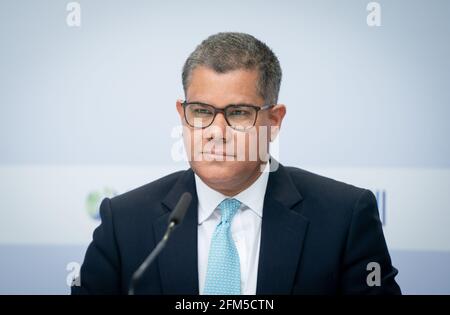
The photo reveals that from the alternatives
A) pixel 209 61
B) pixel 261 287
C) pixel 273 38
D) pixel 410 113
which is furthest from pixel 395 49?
pixel 261 287

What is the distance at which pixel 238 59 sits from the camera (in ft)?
6.32

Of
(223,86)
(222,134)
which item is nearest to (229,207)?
(222,134)

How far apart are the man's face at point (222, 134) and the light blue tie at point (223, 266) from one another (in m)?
0.19

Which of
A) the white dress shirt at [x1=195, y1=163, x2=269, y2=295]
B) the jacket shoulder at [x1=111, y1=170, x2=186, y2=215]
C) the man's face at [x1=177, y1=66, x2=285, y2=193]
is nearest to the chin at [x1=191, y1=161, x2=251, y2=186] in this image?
the man's face at [x1=177, y1=66, x2=285, y2=193]

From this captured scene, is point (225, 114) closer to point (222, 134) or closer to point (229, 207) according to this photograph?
point (222, 134)

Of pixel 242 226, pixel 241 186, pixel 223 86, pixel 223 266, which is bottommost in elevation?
pixel 223 266

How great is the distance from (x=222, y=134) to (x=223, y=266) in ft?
1.40

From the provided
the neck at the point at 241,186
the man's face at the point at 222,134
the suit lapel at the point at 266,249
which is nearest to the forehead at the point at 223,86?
the man's face at the point at 222,134

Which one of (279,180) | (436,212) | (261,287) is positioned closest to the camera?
(261,287)

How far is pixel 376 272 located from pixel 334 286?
145 mm

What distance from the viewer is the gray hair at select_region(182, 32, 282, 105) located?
192 cm

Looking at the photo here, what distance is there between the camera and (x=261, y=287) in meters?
1.93

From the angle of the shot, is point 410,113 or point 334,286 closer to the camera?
point 334,286

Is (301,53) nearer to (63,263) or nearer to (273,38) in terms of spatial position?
(273,38)
